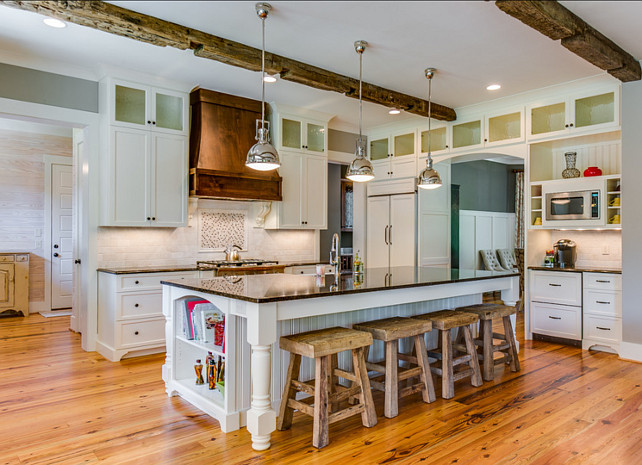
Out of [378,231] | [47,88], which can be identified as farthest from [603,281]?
[47,88]

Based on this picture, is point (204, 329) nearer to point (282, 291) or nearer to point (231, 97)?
point (282, 291)

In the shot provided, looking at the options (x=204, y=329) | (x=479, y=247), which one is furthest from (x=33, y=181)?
(x=479, y=247)

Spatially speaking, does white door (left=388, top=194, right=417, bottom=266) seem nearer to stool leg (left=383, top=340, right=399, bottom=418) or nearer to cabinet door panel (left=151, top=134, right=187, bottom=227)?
cabinet door panel (left=151, top=134, right=187, bottom=227)

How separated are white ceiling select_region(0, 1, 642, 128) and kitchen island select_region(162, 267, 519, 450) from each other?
187 centimetres

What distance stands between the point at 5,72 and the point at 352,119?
3949 mm

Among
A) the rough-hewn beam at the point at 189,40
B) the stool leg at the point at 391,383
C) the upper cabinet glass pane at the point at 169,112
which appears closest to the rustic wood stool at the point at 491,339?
the stool leg at the point at 391,383

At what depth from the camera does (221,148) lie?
5223 millimetres

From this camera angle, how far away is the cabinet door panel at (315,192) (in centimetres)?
606

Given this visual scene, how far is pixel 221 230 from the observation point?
18.5 ft

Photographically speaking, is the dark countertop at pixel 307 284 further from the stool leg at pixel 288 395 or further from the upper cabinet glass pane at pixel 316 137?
the upper cabinet glass pane at pixel 316 137

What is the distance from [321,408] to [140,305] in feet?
8.38

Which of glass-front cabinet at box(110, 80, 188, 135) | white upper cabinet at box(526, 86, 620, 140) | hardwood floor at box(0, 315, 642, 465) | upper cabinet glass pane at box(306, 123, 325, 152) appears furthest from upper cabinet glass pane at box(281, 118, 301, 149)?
hardwood floor at box(0, 315, 642, 465)

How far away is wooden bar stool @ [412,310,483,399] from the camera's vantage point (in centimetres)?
339

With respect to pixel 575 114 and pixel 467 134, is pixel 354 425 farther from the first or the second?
pixel 467 134
